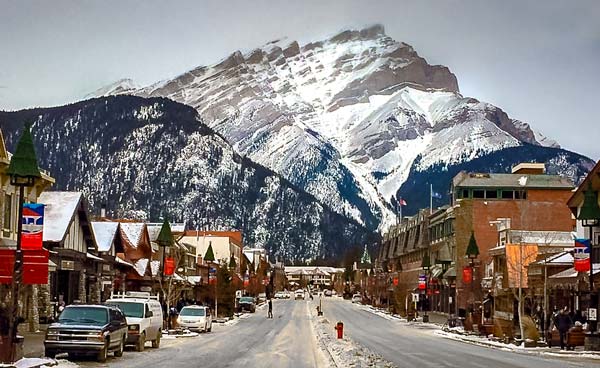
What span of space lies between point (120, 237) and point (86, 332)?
36.8 m

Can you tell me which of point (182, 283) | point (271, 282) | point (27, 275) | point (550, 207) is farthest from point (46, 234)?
point (271, 282)

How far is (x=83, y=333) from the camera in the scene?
30547mm

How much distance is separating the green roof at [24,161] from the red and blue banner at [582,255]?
86.1ft

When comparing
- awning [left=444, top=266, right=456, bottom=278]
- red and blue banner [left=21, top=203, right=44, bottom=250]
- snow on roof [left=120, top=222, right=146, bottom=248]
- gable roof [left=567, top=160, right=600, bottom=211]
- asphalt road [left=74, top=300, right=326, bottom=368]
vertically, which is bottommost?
asphalt road [left=74, top=300, right=326, bottom=368]

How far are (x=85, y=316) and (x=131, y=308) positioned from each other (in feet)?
22.4

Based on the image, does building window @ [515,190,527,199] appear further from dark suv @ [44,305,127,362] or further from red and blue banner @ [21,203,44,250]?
red and blue banner @ [21,203,44,250]

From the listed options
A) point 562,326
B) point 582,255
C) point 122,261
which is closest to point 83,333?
point 582,255

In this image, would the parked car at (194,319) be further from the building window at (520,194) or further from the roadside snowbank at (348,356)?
the building window at (520,194)

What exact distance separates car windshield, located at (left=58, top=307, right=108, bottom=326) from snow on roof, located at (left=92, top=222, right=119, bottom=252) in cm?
3073

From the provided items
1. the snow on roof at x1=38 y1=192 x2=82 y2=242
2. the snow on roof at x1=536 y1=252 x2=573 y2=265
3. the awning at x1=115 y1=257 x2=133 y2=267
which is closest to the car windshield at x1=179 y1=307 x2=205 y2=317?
the snow on roof at x1=38 y1=192 x2=82 y2=242

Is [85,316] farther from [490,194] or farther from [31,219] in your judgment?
[490,194]

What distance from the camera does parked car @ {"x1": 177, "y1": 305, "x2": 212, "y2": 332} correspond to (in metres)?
57.7

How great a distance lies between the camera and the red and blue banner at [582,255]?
44250mm

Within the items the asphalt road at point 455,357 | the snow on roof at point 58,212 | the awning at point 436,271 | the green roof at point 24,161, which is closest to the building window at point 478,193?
the awning at point 436,271
